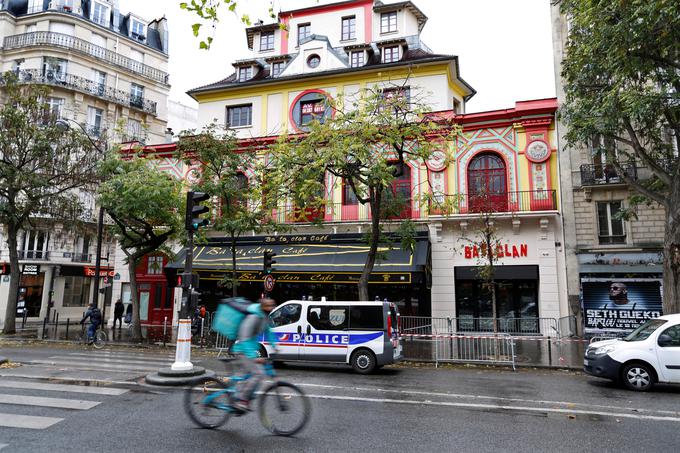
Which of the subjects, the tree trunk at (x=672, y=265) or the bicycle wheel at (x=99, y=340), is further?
the bicycle wheel at (x=99, y=340)

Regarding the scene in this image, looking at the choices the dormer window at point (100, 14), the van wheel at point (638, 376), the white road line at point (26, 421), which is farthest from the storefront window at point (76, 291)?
the van wheel at point (638, 376)

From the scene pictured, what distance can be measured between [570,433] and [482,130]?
17.3 metres

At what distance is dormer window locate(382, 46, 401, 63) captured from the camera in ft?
78.0

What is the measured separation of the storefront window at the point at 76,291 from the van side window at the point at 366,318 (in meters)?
30.2

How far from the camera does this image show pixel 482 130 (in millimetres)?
21500

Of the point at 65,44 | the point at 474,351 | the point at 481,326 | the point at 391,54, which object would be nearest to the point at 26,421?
the point at 474,351

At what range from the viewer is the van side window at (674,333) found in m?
9.44

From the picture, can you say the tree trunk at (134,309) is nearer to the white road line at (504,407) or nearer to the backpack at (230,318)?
the white road line at (504,407)

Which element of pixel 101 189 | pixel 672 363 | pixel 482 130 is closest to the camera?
pixel 672 363

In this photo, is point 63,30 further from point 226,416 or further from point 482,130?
point 226,416

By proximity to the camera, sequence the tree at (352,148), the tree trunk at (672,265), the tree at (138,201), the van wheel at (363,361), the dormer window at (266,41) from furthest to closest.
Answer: the dormer window at (266,41), the tree at (138,201), the tree trunk at (672,265), the tree at (352,148), the van wheel at (363,361)

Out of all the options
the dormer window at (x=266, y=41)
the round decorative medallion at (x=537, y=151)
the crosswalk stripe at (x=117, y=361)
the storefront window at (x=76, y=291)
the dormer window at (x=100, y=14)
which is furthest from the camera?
the dormer window at (x=100, y=14)

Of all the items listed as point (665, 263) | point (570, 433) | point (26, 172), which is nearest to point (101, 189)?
point (26, 172)

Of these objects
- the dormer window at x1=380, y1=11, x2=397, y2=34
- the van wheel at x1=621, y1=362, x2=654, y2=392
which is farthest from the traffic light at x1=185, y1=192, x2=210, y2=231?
the dormer window at x1=380, y1=11, x2=397, y2=34
